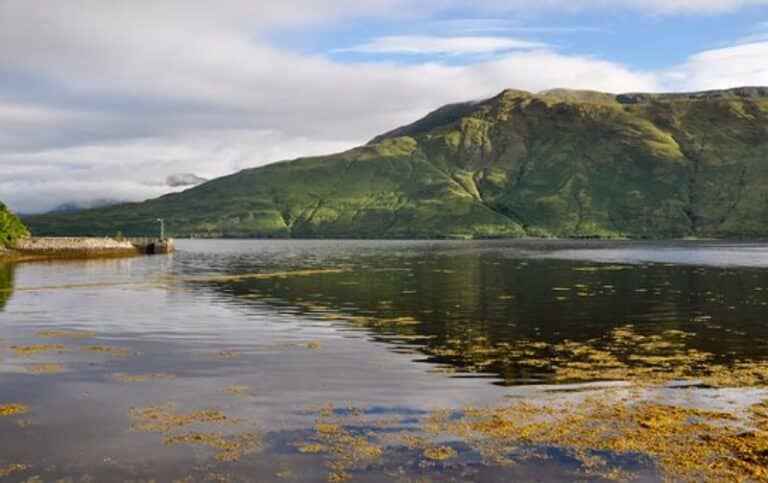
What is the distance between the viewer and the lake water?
2528cm

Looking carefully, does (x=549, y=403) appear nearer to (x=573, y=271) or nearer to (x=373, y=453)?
(x=373, y=453)

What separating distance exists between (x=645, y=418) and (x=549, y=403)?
4438 millimetres

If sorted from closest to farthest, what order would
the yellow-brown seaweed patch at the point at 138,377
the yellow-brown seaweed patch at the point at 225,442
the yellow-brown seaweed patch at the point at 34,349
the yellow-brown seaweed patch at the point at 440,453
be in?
the yellow-brown seaweed patch at the point at 440,453, the yellow-brown seaweed patch at the point at 225,442, the yellow-brown seaweed patch at the point at 138,377, the yellow-brown seaweed patch at the point at 34,349

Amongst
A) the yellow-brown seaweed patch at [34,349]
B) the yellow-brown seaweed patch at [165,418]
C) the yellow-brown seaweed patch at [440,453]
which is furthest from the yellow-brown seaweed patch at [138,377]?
the yellow-brown seaweed patch at [440,453]

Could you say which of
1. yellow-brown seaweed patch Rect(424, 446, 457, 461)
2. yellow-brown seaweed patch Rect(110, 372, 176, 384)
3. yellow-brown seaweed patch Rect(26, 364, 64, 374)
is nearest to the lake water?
yellow-brown seaweed patch Rect(424, 446, 457, 461)

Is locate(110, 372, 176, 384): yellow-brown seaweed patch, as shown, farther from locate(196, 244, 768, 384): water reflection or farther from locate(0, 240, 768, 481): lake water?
locate(196, 244, 768, 384): water reflection

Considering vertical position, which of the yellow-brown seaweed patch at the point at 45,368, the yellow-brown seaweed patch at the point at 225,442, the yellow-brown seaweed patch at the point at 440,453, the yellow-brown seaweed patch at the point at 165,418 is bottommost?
the yellow-brown seaweed patch at the point at 440,453

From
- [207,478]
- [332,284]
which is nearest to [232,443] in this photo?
[207,478]

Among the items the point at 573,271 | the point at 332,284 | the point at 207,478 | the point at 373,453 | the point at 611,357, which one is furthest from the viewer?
the point at 573,271

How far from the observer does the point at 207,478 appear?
77.3ft

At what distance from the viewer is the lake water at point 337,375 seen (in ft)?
82.9

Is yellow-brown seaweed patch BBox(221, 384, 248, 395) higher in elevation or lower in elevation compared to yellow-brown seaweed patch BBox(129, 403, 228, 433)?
lower

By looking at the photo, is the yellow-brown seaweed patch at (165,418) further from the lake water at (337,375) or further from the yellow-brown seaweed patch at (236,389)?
the yellow-brown seaweed patch at (236,389)

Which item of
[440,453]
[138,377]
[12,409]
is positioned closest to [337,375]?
[138,377]
